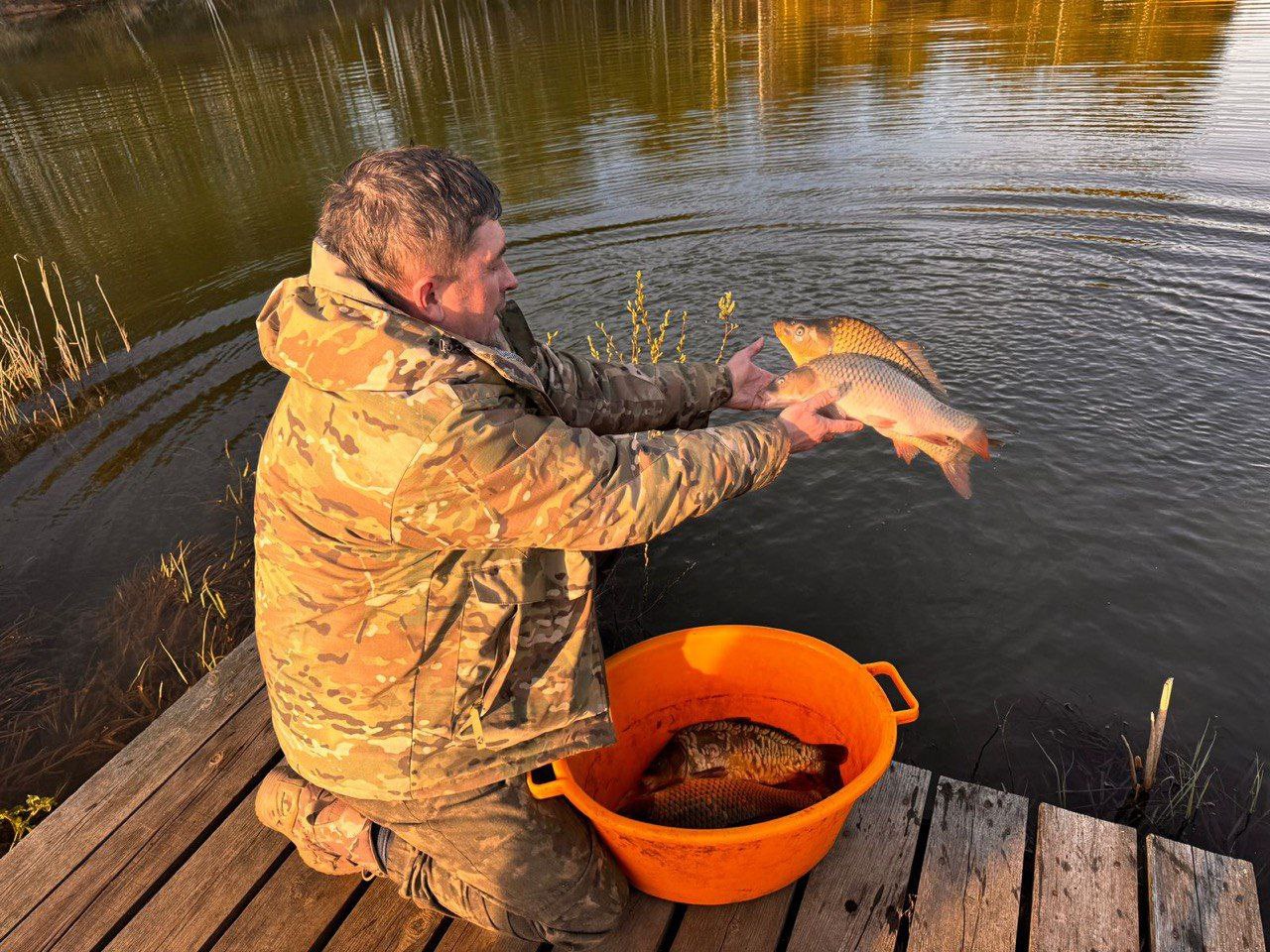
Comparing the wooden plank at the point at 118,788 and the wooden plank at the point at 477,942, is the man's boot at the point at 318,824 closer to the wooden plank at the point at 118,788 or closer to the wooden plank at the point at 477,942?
the wooden plank at the point at 477,942

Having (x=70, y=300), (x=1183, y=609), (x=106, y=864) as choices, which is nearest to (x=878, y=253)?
(x=1183, y=609)

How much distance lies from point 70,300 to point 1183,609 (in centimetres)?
1202

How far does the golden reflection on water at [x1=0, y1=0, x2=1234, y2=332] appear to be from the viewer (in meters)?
12.3

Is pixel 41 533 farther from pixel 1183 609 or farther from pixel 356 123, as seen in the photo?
pixel 356 123

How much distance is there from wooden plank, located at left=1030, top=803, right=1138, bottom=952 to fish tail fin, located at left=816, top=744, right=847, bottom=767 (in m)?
0.73

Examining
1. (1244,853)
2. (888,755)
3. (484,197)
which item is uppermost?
(484,197)

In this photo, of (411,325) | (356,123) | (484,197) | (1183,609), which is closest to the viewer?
(411,325)

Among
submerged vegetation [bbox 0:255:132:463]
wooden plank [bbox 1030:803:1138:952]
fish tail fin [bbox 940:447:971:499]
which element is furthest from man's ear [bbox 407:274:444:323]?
submerged vegetation [bbox 0:255:132:463]

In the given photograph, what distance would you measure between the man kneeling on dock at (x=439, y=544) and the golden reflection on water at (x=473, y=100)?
876 cm

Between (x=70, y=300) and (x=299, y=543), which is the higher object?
(x=299, y=543)

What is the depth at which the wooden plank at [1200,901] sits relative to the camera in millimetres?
2533

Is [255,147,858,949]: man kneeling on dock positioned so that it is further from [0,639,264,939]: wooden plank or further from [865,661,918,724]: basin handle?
[865,661,918,724]: basin handle

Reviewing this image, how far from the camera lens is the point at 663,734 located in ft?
11.3

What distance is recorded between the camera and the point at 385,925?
276 centimetres
